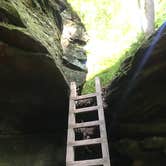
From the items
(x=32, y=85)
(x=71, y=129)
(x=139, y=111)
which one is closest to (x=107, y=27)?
(x=139, y=111)

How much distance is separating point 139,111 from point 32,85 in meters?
2.17

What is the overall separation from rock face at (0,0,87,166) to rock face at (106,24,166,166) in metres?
1.09

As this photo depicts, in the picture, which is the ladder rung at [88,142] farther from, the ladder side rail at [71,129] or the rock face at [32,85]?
the rock face at [32,85]

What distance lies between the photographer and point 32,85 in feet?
17.1

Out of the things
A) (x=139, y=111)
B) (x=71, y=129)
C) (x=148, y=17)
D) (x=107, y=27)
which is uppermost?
(x=107, y=27)

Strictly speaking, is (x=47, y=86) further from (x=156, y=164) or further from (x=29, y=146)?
(x=156, y=164)

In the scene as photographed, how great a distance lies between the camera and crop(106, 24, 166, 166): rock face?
4.96 metres

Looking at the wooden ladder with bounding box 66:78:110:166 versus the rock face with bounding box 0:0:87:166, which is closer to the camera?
the wooden ladder with bounding box 66:78:110:166

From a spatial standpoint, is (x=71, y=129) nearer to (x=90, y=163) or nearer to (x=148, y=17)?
(x=90, y=163)

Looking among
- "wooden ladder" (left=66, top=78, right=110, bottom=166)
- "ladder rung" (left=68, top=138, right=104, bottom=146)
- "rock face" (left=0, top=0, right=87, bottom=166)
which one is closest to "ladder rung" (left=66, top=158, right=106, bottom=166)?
"wooden ladder" (left=66, top=78, right=110, bottom=166)

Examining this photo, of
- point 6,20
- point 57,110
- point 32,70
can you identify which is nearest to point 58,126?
point 57,110

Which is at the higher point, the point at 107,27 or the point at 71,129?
the point at 107,27

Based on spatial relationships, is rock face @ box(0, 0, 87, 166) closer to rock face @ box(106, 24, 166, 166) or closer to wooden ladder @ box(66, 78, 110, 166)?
wooden ladder @ box(66, 78, 110, 166)

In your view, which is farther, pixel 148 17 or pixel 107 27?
pixel 107 27
